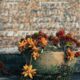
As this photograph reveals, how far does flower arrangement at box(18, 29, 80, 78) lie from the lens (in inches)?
206

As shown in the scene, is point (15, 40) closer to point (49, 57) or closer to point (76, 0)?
point (76, 0)

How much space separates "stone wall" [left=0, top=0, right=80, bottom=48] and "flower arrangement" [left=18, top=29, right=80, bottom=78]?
342 cm

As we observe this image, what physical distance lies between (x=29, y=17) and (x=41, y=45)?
3.86 meters

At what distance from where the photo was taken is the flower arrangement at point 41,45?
206 inches

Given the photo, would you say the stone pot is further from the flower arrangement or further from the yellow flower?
the yellow flower

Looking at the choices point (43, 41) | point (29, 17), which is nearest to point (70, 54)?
point (43, 41)

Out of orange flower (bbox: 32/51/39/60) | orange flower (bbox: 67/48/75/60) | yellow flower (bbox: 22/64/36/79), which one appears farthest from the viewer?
orange flower (bbox: 67/48/75/60)

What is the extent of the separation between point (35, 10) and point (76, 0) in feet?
3.93

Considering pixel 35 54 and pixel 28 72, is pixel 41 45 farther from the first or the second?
pixel 28 72

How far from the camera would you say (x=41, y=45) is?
5484 mm

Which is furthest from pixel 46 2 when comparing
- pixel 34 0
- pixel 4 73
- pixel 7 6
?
pixel 4 73

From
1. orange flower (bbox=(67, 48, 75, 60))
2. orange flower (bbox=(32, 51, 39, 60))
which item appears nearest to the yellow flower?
orange flower (bbox=(32, 51, 39, 60))

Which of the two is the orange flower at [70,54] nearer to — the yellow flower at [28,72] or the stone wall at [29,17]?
the yellow flower at [28,72]

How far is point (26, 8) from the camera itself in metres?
9.28
